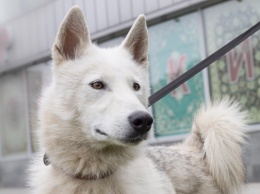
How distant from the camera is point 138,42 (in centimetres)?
347

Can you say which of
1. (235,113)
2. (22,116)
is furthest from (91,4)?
(235,113)

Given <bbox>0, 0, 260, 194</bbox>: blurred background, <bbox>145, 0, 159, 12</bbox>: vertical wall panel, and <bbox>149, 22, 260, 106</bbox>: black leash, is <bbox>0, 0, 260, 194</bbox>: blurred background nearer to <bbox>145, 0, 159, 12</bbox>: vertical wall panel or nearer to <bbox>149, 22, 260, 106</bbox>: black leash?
<bbox>145, 0, 159, 12</bbox>: vertical wall panel

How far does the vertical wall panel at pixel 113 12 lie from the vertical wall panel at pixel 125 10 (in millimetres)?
103

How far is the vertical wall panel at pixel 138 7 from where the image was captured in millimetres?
8422

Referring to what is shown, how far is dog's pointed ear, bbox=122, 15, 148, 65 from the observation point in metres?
3.36

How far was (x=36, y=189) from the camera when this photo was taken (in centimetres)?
297

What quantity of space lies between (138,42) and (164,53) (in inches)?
199

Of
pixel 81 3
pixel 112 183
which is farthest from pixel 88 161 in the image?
pixel 81 3

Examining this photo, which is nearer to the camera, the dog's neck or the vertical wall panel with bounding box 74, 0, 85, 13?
the dog's neck

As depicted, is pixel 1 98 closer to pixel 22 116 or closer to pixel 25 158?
pixel 22 116

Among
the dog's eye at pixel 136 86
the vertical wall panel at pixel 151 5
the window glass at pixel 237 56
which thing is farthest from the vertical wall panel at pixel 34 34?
the dog's eye at pixel 136 86

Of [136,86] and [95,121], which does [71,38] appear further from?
[95,121]

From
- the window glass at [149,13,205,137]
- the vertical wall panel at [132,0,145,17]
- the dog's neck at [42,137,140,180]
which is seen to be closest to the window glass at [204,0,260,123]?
the window glass at [149,13,205,137]

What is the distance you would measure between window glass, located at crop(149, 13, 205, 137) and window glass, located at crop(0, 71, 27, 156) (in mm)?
3699
